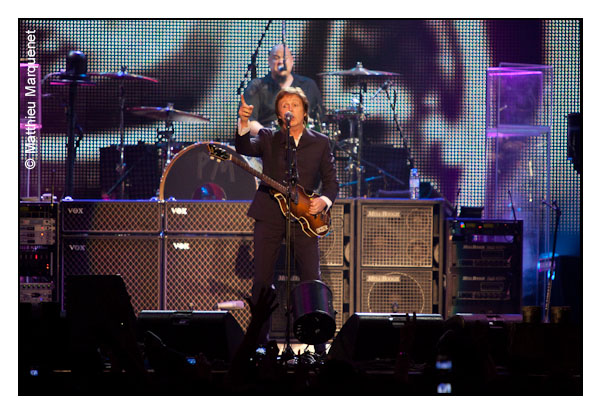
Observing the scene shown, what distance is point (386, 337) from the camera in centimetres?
521

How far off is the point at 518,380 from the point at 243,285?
3333mm

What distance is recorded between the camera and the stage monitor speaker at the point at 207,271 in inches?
287

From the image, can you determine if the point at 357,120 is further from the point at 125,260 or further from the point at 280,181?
the point at 125,260

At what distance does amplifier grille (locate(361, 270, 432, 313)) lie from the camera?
289 inches

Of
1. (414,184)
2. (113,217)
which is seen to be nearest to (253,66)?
(414,184)

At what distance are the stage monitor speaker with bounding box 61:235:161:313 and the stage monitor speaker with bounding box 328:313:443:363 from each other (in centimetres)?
266

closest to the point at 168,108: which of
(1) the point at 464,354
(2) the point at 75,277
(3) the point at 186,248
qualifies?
(3) the point at 186,248

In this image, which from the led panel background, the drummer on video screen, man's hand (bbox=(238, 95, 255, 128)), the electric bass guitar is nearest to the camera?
man's hand (bbox=(238, 95, 255, 128))

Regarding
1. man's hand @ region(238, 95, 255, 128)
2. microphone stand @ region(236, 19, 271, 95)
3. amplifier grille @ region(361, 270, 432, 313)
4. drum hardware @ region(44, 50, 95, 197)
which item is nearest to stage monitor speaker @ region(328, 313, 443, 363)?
man's hand @ region(238, 95, 255, 128)

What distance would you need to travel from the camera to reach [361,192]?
9.14 metres

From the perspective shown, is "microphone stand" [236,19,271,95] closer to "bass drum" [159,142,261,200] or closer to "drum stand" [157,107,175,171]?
"drum stand" [157,107,175,171]

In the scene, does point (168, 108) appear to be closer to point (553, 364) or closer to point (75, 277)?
→ point (75, 277)

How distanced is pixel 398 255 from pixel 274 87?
236 cm

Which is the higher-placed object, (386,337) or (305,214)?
(305,214)
